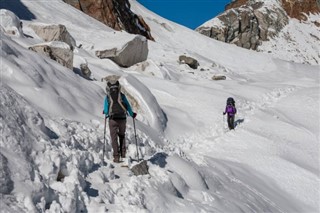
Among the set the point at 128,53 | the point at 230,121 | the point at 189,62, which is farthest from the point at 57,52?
the point at 189,62

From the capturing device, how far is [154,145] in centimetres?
1252

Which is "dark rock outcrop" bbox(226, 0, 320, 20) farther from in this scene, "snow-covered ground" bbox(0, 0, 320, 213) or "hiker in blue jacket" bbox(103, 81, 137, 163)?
"hiker in blue jacket" bbox(103, 81, 137, 163)

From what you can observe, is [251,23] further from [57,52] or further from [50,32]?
[57,52]

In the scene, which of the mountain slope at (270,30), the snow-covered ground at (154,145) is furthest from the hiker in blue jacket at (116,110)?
the mountain slope at (270,30)

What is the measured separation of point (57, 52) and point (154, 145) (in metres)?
5.81

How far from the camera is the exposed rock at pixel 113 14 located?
46.6 m

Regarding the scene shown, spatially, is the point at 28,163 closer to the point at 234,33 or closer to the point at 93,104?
the point at 93,104

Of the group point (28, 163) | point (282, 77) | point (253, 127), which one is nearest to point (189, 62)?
point (282, 77)

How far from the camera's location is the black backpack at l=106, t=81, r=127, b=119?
8578mm

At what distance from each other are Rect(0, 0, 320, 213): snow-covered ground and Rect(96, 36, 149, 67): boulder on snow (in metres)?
0.69

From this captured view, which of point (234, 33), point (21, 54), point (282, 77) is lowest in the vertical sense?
point (21, 54)

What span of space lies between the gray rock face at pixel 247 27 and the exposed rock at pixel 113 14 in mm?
54459

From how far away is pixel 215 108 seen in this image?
20.5 m

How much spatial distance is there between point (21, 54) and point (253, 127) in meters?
10.4
